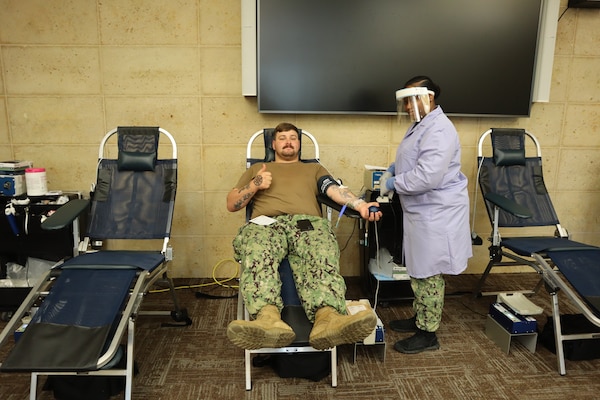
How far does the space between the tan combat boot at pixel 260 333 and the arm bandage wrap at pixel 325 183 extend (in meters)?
0.95

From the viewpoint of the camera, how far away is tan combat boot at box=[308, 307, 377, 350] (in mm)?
1562

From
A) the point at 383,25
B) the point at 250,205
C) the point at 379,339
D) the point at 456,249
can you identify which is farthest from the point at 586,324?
the point at 383,25

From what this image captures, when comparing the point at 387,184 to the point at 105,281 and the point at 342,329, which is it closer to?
the point at 342,329

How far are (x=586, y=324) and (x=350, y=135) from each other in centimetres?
188

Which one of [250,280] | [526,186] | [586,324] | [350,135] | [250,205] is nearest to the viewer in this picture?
[250,280]

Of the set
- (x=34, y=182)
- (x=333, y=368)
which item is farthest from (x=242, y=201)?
(x=34, y=182)

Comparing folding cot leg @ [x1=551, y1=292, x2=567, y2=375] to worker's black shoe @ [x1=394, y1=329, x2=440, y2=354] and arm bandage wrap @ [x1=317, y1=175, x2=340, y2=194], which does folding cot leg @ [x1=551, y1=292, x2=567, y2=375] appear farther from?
arm bandage wrap @ [x1=317, y1=175, x2=340, y2=194]

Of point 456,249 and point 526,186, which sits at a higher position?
point 526,186

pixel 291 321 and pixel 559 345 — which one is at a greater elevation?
pixel 291 321

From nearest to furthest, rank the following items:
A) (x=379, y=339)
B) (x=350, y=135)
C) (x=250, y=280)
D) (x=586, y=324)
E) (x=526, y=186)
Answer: (x=250, y=280) < (x=379, y=339) < (x=586, y=324) < (x=526, y=186) < (x=350, y=135)

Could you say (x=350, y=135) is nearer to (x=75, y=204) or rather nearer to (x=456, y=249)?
(x=456, y=249)

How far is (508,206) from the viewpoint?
2332mm

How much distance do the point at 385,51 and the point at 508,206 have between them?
4.46ft

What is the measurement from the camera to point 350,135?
10.1ft
